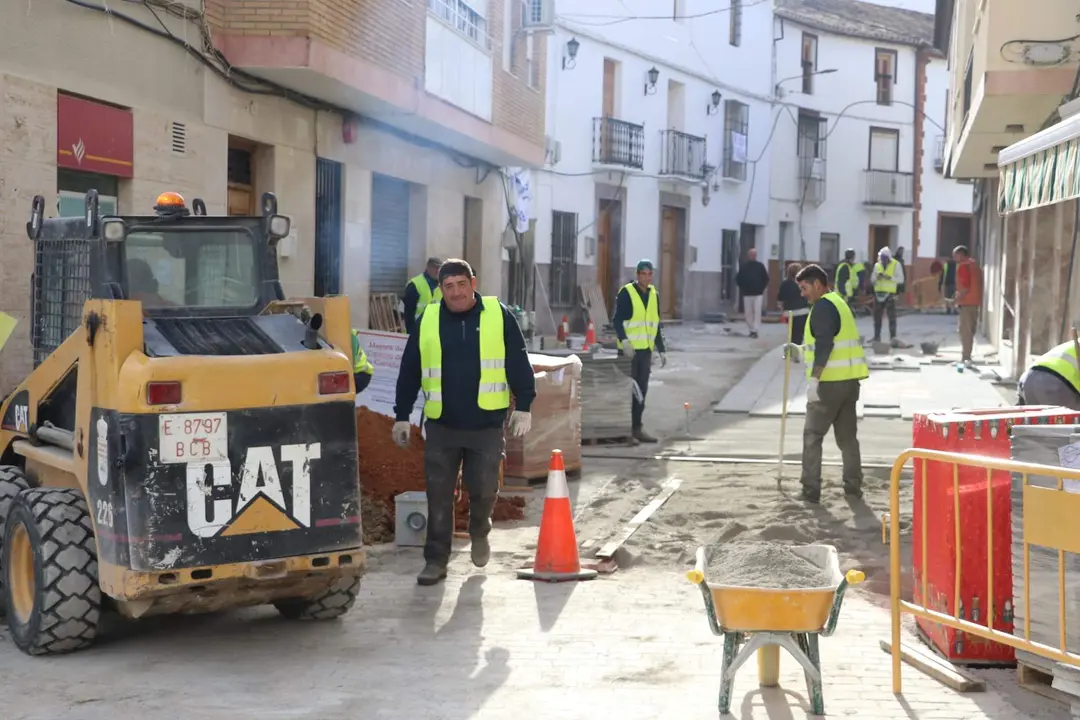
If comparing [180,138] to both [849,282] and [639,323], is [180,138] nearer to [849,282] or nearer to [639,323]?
[639,323]

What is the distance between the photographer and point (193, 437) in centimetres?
575

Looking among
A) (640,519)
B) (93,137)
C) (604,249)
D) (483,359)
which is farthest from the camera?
(604,249)

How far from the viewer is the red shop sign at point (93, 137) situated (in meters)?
Answer: 10.4

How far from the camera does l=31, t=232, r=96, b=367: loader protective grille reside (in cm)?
657

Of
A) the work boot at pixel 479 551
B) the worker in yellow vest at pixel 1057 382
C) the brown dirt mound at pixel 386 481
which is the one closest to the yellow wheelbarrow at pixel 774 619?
the worker in yellow vest at pixel 1057 382

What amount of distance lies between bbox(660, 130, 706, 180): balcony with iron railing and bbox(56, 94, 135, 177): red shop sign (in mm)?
22557

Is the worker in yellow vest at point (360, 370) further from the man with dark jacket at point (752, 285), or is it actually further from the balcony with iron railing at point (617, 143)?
the balcony with iron railing at point (617, 143)

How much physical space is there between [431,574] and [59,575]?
7.19ft

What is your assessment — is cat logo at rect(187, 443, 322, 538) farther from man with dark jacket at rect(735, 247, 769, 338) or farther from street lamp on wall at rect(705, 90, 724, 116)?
street lamp on wall at rect(705, 90, 724, 116)

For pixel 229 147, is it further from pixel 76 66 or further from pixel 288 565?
pixel 288 565

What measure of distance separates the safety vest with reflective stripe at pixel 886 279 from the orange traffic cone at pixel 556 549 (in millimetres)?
16770

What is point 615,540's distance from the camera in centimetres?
862

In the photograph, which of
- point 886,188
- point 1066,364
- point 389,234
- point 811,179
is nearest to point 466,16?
point 389,234

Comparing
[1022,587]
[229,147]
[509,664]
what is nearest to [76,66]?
[229,147]
